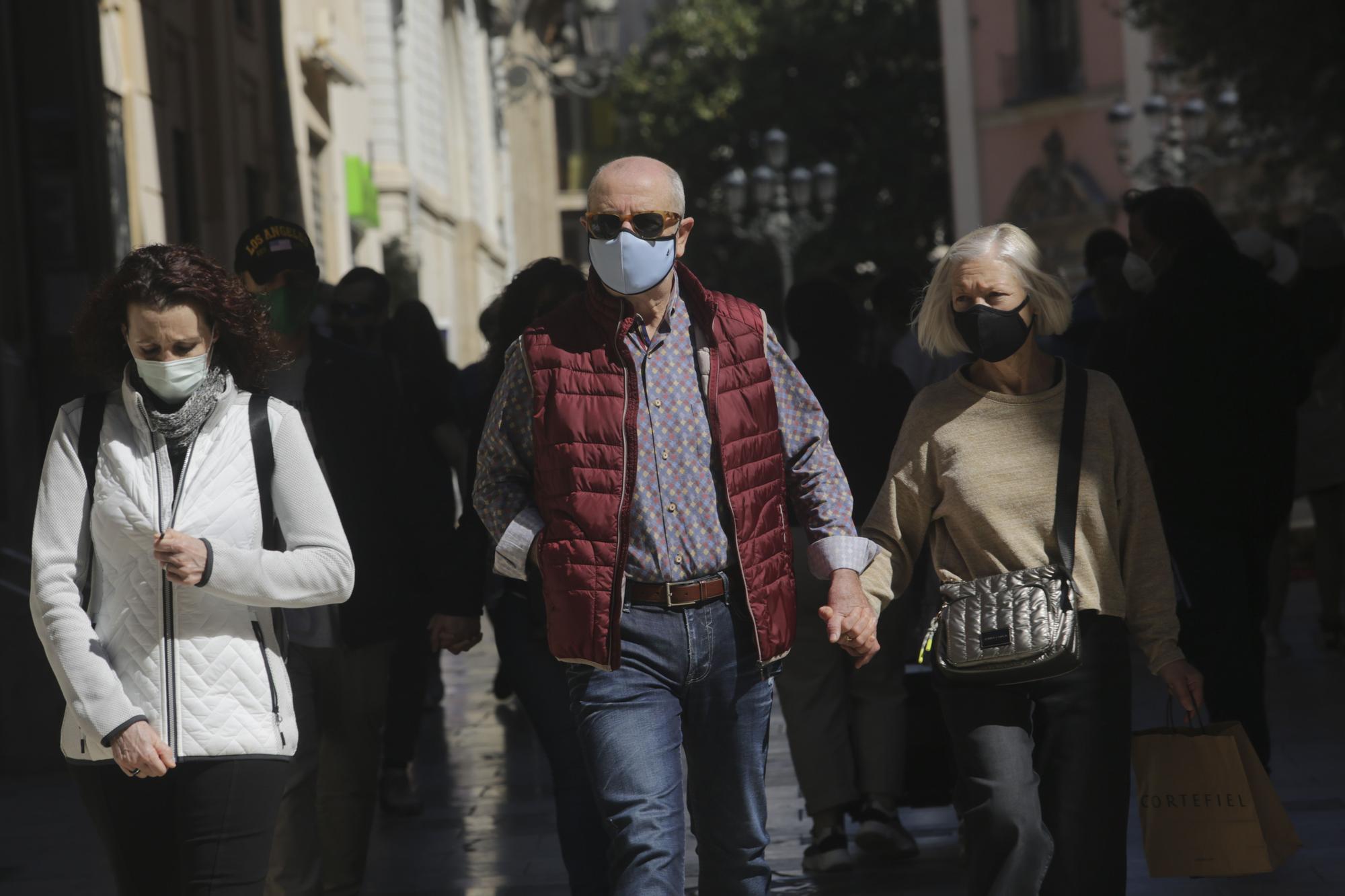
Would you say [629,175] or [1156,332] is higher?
[629,175]

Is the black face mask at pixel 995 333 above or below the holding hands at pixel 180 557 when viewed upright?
above

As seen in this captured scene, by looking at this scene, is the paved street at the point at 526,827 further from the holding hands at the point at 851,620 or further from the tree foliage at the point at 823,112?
the tree foliage at the point at 823,112

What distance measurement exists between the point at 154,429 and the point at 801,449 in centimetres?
142

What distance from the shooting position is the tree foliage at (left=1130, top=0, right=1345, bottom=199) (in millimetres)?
19688

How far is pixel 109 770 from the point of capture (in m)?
3.92

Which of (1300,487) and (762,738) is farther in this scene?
(1300,487)

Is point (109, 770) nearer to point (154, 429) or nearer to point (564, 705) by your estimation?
point (154, 429)

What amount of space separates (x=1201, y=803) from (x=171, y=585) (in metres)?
2.29

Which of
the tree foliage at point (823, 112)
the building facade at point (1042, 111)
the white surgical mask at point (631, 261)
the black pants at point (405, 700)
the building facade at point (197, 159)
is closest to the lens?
the white surgical mask at point (631, 261)

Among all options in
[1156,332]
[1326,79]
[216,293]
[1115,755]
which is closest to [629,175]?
[216,293]

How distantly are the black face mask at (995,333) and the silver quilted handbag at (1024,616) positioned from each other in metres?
0.19

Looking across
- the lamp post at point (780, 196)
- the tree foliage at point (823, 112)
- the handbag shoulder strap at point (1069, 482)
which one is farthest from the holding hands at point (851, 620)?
the tree foliage at point (823, 112)

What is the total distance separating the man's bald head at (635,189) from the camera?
4.43 meters

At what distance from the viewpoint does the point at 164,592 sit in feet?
12.9
